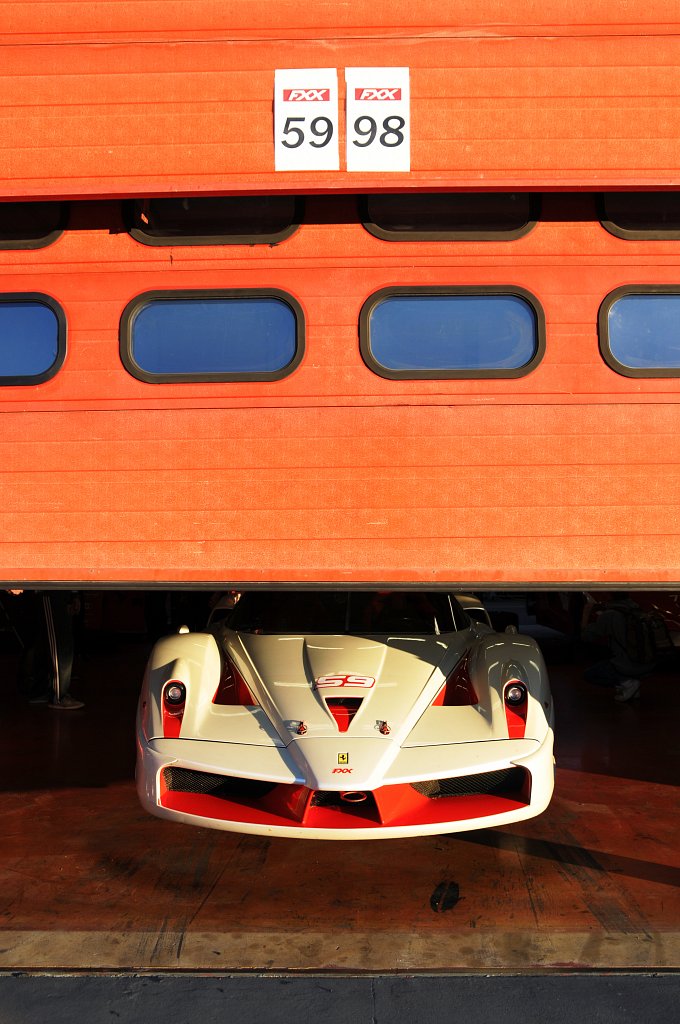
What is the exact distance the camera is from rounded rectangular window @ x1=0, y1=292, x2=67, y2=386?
156 inches

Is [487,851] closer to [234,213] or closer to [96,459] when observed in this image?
[96,459]

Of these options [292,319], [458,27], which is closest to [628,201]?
[458,27]

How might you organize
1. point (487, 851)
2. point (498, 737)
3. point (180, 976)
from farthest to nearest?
point (487, 851), point (498, 737), point (180, 976)

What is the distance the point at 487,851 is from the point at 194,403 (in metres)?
2.81

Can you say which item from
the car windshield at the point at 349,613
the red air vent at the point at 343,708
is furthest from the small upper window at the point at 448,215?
the red air vent at the point at 343,708

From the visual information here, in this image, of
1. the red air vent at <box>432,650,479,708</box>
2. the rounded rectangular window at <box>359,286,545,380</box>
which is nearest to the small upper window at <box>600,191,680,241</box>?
the rounded rectangular window at <box>359,286,545,380</box>

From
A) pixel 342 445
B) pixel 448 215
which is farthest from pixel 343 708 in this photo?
pixel 448 215

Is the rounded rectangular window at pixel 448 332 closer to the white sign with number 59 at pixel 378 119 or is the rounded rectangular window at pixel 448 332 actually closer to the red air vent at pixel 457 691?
the white sign with number 59 at pixel 378 119

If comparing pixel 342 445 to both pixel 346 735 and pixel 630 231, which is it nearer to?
pixel 346 735

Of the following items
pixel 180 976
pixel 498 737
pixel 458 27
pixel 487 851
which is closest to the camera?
pixel 180 976

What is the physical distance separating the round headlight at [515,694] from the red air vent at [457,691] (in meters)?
0.18

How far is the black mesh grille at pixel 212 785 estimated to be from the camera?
164 inches

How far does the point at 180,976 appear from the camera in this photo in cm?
338

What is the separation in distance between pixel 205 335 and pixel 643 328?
1.96 metres
